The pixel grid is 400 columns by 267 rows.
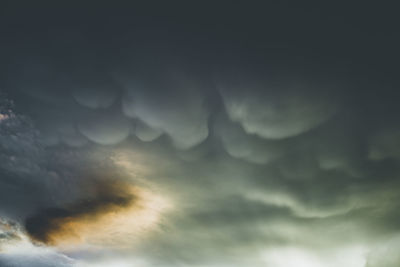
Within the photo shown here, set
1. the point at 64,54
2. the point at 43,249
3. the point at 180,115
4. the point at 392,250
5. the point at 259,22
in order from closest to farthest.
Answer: the point at 259,22 → the point at 64,54 → the point at 180,115 → the point at 392,250 → the point at 43,249

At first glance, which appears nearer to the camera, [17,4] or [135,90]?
[17,4]

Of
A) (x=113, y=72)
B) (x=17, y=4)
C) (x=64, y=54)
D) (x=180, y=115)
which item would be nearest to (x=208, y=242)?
(x=180, y=115)

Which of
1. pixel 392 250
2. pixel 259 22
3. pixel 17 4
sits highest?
pixel 17 4

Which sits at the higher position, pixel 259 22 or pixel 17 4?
pixel 17 4

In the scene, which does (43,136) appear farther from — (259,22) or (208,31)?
(259,22)

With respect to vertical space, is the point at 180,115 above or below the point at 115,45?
below

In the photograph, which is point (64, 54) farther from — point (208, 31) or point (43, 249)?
point (43, 249)

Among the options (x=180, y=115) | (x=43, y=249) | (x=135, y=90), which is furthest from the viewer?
(x=43, y=249)

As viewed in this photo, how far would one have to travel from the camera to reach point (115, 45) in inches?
270

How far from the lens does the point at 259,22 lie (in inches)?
240

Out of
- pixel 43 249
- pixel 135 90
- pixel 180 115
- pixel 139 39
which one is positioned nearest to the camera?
pixel 139 39

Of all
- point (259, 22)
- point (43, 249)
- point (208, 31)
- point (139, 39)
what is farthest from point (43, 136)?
point (43, 249)

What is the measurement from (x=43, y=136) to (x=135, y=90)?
5283 millimetres

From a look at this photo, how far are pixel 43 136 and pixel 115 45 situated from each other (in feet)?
19.2
